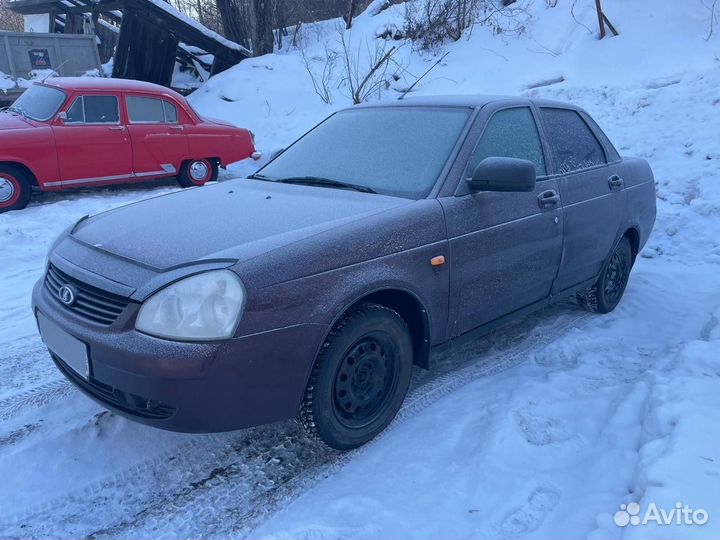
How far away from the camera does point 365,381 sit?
3.09 metres

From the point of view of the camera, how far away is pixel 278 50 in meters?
18.1

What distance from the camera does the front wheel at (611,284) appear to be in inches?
191

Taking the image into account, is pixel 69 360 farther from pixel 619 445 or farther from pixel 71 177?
pixel 71 177

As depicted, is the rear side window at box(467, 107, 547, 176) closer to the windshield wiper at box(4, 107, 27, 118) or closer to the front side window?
the front side window

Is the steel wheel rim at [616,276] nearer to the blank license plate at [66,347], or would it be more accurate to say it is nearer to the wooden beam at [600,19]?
the blank license plate at [66,347]

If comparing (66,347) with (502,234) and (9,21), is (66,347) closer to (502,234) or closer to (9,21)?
(502,234)

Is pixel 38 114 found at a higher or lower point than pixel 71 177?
higher

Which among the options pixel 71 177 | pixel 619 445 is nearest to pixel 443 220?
pixel 619 445

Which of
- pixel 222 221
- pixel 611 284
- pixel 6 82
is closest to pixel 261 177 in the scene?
pixel 222 221

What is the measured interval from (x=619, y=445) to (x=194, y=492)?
6.68ft

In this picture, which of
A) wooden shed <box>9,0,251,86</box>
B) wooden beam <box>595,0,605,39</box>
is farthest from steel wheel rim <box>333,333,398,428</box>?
wooden shed <box>9,0,251,86</box>

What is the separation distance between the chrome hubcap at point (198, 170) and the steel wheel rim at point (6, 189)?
2692mm

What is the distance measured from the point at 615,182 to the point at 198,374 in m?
3.58

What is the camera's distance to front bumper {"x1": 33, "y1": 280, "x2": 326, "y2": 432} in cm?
246
